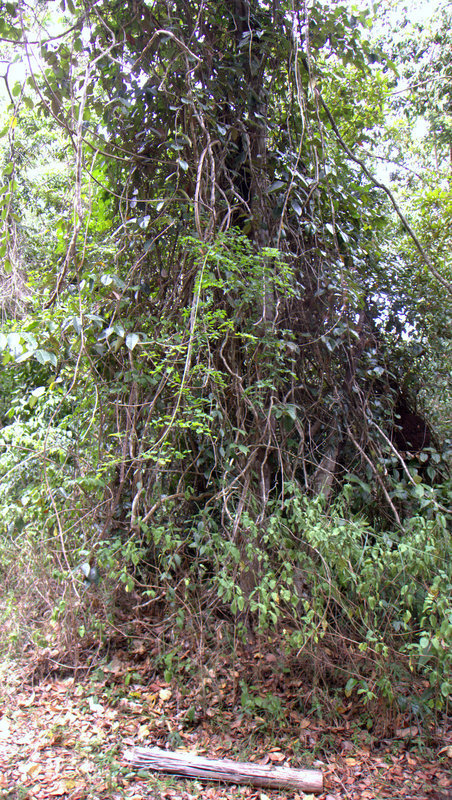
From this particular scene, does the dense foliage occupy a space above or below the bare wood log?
above

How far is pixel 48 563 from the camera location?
337 centimetres

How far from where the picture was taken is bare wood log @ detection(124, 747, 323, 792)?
7.97ft

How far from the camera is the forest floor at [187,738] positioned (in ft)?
7.89

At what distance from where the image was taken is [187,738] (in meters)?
2.69

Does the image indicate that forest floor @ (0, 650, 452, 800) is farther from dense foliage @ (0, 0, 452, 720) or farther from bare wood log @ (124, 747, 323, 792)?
dense foliage @ (0, 0, 452, 720)

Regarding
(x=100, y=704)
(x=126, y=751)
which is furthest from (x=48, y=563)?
(x=126, y=751)

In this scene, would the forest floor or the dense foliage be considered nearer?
the forest floor

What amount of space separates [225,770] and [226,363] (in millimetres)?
2020

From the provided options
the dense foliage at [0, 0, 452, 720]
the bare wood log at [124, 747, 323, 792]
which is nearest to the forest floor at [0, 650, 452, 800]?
the bare wood log at [124, 747, 323, 792]

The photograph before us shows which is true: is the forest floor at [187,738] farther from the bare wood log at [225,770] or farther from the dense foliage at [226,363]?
the dense foliage at [226,363]

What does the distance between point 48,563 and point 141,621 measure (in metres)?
0.71

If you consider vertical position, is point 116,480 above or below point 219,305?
below

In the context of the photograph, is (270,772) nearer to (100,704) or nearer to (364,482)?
(100,704)

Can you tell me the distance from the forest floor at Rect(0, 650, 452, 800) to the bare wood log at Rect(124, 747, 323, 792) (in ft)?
0.12
